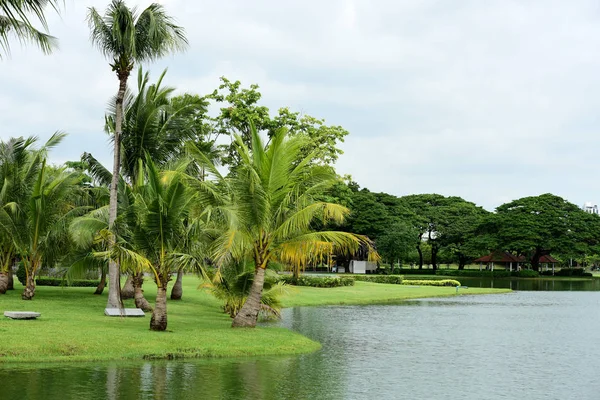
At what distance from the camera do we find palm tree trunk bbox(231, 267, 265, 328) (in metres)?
19.8

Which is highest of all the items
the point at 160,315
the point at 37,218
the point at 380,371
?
the point at 37,218

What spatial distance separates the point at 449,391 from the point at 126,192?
1609 cm

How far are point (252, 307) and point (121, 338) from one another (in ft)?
15.4

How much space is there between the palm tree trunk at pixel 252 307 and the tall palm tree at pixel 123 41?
5.45m

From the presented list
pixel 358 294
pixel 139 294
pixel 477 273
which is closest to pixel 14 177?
pixel 139 294

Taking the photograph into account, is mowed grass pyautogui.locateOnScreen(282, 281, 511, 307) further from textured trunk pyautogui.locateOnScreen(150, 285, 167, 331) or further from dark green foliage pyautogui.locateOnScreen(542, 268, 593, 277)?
dark green foliage pyautogui.locateOnScreen(542, 268, 593, 277)

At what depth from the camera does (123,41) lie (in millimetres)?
22344

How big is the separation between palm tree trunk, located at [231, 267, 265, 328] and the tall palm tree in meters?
5.45

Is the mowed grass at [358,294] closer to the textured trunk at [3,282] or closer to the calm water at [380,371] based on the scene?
the calm water at [380,371]

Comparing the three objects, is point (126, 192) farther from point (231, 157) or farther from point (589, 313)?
point (589, 313)

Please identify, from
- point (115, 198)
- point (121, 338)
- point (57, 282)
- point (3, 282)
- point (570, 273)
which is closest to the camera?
point (121, 338)

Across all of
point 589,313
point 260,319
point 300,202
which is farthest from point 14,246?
point 589,313

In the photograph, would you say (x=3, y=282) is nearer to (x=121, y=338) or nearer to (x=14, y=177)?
(x=14, y=177)

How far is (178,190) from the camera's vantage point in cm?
1830
